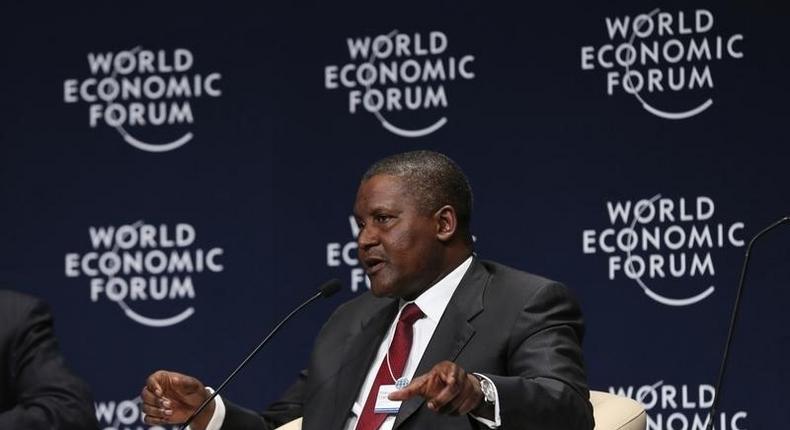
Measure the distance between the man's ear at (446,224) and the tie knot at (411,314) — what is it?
0.21 meters

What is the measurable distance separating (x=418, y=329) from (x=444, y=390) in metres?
0.93

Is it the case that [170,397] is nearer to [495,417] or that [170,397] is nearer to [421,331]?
[421,331]

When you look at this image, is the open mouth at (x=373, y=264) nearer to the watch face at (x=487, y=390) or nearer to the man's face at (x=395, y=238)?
the man's face at (x=395, y=238)

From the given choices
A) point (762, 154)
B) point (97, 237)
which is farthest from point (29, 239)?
point (762, 154)

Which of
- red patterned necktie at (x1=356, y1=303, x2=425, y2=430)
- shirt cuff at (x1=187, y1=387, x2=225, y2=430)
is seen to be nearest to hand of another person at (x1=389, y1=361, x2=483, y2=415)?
red patterned necktie at (x1=356, y1=303, x2=425, y2=430)

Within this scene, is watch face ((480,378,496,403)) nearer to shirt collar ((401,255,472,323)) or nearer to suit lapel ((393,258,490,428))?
suit lapel ((393,258,490,428))

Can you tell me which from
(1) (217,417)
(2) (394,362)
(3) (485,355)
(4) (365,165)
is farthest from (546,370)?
(4) (365,165)

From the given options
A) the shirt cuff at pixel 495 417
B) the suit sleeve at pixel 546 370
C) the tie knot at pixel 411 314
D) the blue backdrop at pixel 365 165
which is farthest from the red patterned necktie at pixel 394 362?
the blue backdrop at pixel 365 165

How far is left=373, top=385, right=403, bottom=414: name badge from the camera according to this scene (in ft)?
13.7

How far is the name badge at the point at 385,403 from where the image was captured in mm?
4168

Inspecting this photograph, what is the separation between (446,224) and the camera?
4.37 meters

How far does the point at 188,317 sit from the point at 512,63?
167 centimetres

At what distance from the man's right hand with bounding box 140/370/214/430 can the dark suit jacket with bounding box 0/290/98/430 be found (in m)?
0.48

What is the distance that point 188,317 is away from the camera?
20.6 feet
